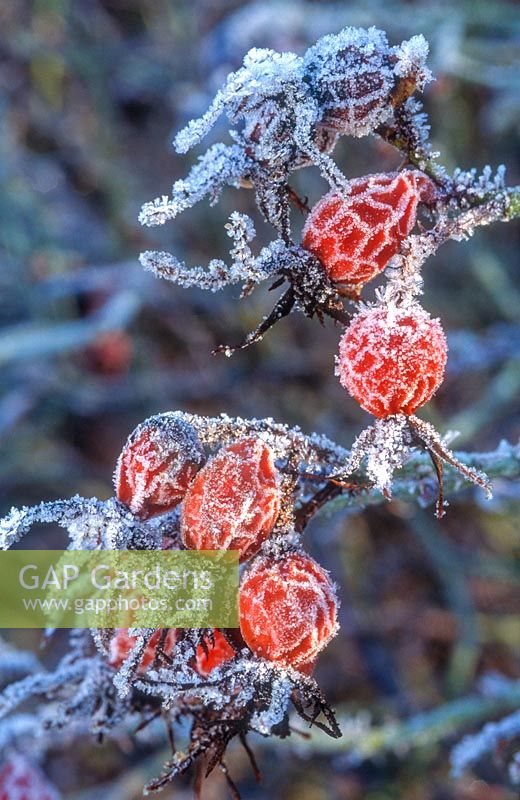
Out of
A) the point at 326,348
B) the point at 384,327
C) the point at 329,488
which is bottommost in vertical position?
the point at 329,488

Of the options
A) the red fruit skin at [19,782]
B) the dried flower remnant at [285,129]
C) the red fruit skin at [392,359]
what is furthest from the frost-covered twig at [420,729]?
the dried flower remnant at [285,129]

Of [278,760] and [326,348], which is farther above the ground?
[326,348]

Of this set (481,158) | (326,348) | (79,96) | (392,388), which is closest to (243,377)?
(326,348)

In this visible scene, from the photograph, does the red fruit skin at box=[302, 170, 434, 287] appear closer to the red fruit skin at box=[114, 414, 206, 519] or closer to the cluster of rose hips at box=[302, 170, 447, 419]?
the cluster of rose hips at box=[302, 170, 447, 419]

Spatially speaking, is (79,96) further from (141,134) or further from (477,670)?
(477,670)

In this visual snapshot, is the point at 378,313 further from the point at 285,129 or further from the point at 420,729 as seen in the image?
the point at 420,729

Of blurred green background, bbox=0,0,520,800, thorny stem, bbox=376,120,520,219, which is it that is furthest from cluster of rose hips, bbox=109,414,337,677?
blurred green background, bbox=0,0,520,800

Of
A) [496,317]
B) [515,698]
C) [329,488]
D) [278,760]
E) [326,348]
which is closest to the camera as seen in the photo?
[329,488]
